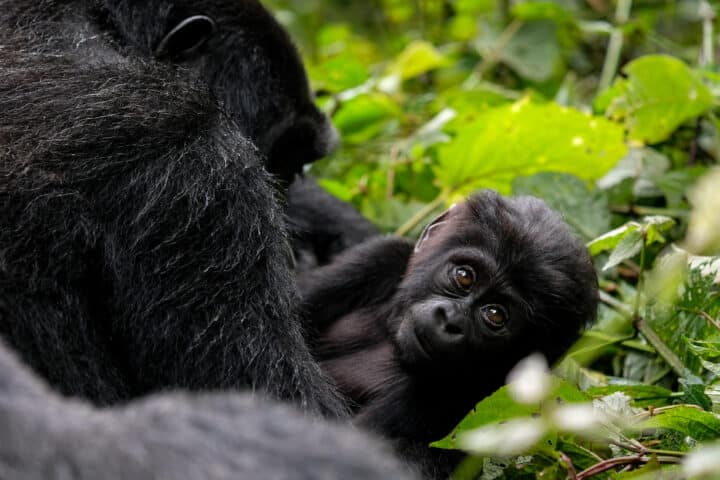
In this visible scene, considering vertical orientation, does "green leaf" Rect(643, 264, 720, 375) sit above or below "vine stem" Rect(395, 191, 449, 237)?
above

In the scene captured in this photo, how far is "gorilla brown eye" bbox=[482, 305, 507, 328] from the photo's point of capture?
2750 millimetres

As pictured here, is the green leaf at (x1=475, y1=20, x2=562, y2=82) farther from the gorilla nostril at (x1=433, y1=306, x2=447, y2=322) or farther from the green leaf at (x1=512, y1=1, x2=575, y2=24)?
the gorilla nostril at (x1=433, y1=306, x2=447, y2=322)

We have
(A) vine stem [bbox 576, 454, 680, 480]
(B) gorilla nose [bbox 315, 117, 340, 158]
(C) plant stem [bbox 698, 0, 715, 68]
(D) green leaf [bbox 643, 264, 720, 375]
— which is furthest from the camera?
(C) plant stem [bbox 698, 0, 715, 68]

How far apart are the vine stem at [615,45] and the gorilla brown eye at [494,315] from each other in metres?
2.33

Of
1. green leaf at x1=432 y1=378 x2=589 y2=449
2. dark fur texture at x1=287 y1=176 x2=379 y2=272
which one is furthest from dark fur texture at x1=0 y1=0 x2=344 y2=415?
dark fur texture at x1=287 y1=176 x2=379 y2=272

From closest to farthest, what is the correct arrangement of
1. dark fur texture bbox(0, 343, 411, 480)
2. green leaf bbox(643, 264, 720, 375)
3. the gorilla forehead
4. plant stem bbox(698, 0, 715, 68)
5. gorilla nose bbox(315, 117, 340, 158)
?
dark fur texture bbox(0, 343, 411, 480) < green leaf bbox(643, 264, 720, 375) < the gorilla forehead < gorilla nose bbox(315, 117, 340, 158) < plant stem bbox(698, 0, 715, 68)

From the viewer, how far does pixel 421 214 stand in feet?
12.7

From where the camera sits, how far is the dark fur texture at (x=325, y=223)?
4.05 meters

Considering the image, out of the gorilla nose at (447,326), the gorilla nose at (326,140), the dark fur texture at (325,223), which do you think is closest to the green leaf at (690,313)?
the gorilla nose at (447,326)

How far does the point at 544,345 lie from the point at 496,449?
1.43 meters

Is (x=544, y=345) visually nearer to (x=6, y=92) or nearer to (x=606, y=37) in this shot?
(x=6, y=92)

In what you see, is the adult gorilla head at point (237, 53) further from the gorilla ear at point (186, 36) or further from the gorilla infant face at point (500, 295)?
the gorilla infant face at point (500, 295)

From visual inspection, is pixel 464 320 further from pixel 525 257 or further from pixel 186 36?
pixel 186 36

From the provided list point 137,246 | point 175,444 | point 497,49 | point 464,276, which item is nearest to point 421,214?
point 464,276
